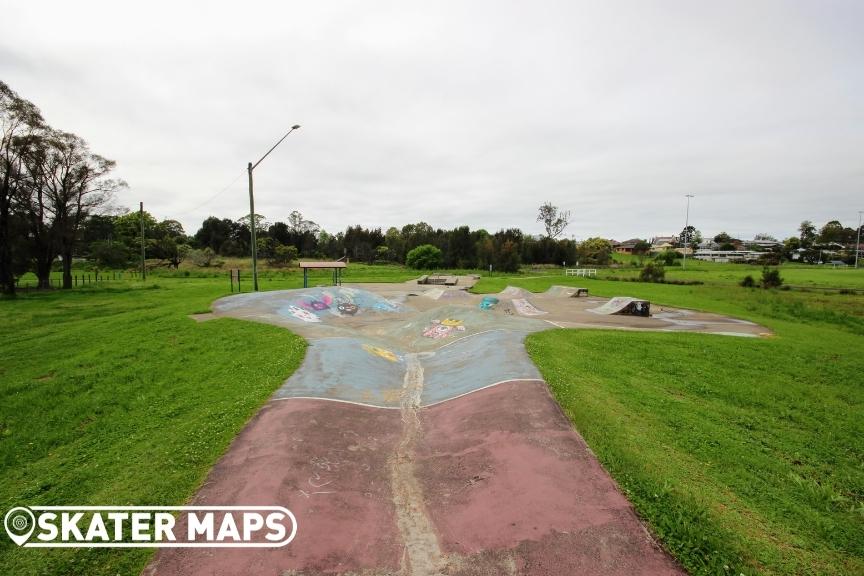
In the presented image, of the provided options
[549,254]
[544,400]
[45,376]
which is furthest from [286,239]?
[544,400]

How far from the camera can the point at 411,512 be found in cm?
582

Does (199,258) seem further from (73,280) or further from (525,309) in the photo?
(525,309)

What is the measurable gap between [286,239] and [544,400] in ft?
343

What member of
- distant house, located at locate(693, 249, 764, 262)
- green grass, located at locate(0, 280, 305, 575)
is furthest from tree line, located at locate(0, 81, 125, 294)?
distant house, located at locate(693, 249, 764, 262)

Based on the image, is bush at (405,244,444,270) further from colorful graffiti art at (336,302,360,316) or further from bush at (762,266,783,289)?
→ colorful graffiti art at (336,302,360,316)

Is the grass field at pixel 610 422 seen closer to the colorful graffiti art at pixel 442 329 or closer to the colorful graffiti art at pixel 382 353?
the colorful graffiti art at pixel 382 353

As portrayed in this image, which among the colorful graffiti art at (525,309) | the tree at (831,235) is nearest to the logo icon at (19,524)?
the colorful graffiti art at (525,309)

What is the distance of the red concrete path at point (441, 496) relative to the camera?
4.65 meters

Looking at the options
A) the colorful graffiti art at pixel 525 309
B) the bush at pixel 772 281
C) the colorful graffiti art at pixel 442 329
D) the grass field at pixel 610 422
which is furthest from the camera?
the bush at pixel 772 281

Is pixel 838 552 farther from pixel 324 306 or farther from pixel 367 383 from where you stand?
pixel 324 306

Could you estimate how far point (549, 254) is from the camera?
94.5 meters

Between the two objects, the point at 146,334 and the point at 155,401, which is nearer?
the point at 155,401

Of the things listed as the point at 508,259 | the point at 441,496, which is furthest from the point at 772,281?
→ the point at 441,496

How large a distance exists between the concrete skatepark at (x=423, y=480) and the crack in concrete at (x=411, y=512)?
20mm
